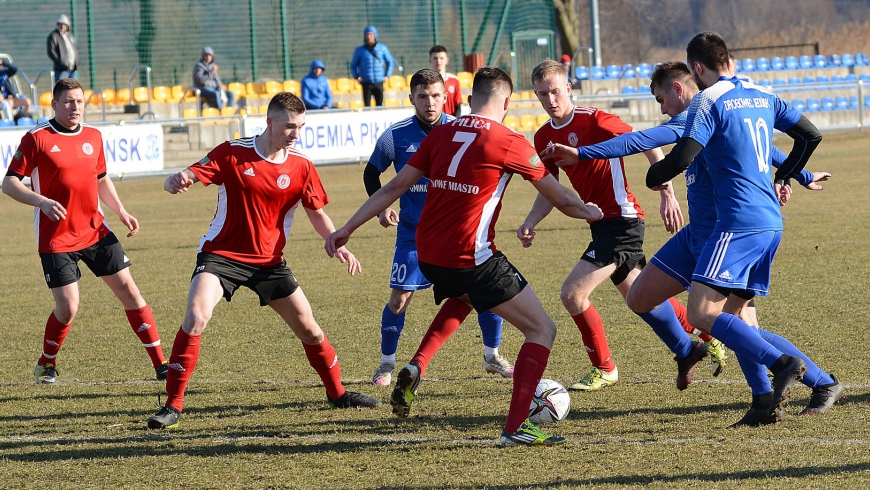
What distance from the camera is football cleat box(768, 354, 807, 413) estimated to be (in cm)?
478

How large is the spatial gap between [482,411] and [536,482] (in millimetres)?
1303

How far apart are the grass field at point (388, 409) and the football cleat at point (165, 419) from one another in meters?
0.06

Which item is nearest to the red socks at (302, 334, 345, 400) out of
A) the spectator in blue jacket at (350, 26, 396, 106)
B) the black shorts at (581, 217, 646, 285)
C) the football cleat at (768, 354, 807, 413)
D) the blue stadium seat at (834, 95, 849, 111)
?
the black shorts at (581, 217, 646, 285)

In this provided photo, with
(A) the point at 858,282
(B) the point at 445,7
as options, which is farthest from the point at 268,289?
(B) the point at 445,7

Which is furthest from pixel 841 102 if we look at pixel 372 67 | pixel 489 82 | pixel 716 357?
pixel 489 82

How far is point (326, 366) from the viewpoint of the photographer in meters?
5.85

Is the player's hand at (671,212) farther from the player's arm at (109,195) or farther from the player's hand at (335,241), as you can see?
the player's arm at (109,195)

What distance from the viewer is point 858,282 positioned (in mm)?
8961

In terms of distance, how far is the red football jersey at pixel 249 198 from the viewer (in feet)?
18.3

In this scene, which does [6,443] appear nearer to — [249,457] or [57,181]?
[249,457]

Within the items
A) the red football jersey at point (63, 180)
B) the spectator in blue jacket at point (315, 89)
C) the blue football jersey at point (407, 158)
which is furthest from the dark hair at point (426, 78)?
the spectator in blue jacket at point (315, 89)

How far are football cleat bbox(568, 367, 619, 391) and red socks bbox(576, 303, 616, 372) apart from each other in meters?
0.03

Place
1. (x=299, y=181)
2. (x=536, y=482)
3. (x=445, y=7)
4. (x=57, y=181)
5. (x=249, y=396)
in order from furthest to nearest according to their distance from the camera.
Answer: (x=445, y=7) < (x=57, y=181) < (x=249, y=396) < (x=299, y=181) < (x=536, y=482)

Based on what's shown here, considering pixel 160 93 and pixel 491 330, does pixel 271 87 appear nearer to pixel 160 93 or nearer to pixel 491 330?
pixel 160 93
